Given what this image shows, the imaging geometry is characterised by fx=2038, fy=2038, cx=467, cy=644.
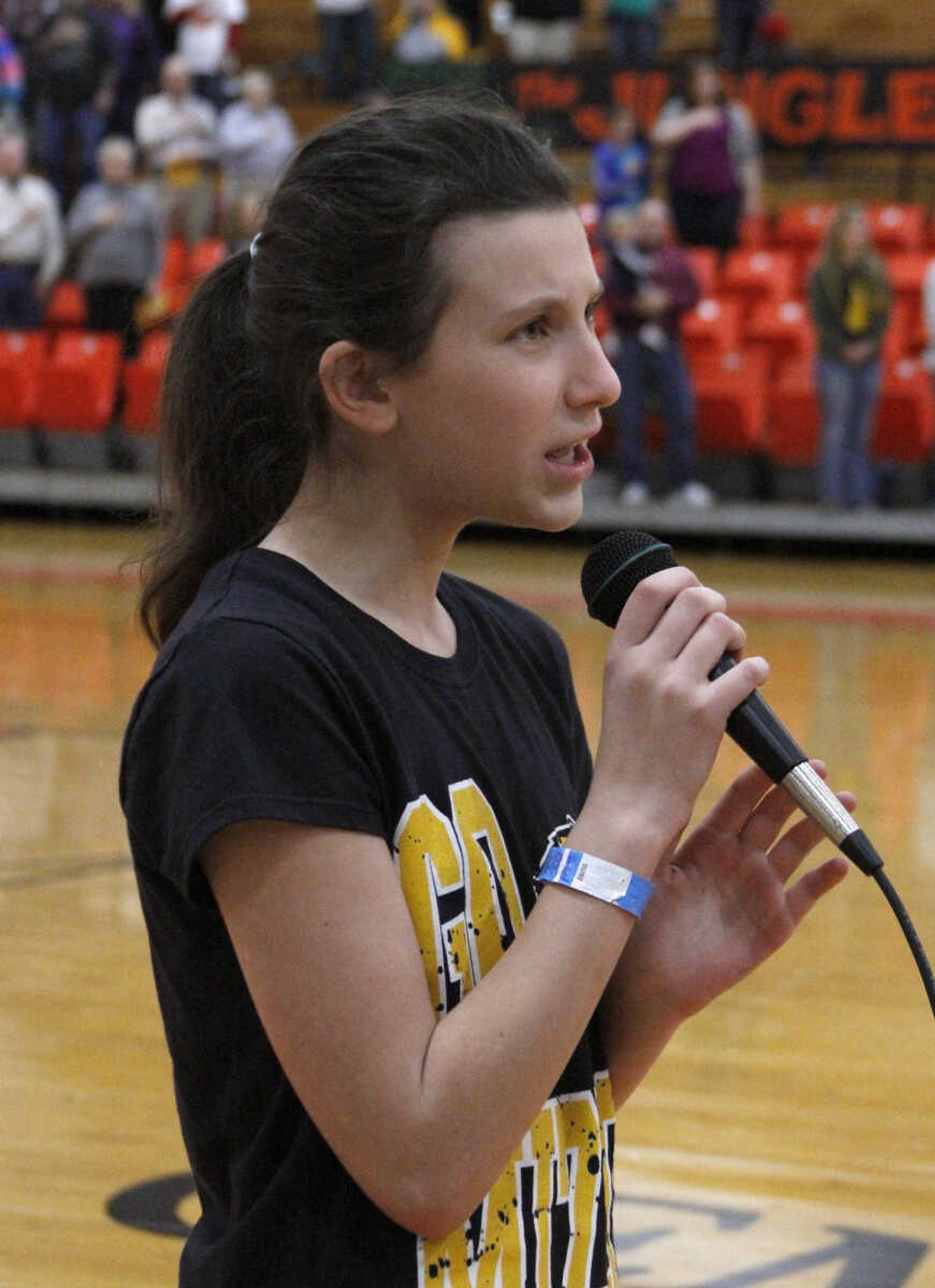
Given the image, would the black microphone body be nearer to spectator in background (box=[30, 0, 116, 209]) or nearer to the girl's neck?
the girl's neck

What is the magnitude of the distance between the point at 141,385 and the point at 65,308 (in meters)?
1.35

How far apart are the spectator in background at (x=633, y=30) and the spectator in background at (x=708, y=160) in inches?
35.5

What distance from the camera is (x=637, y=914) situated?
46.5 inches

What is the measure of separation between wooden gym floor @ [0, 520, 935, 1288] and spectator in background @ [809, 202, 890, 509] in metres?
3.61

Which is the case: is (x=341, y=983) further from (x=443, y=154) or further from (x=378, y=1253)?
(x=443, y=154)

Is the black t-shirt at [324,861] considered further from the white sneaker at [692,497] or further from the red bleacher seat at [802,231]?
the red bleacher seat at [802,231]

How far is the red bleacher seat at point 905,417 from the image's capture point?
392 inches

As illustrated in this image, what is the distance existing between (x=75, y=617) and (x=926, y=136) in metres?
6.53

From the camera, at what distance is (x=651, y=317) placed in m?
10.0

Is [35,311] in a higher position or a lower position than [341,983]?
lower

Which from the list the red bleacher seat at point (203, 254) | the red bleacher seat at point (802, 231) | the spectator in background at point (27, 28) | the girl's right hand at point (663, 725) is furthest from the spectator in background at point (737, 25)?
the girl's right hand at point (663, 725)

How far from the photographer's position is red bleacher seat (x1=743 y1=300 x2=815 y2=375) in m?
10.6

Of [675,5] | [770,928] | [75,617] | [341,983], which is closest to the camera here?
[341,983]

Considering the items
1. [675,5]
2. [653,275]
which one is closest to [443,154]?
[653,275]
